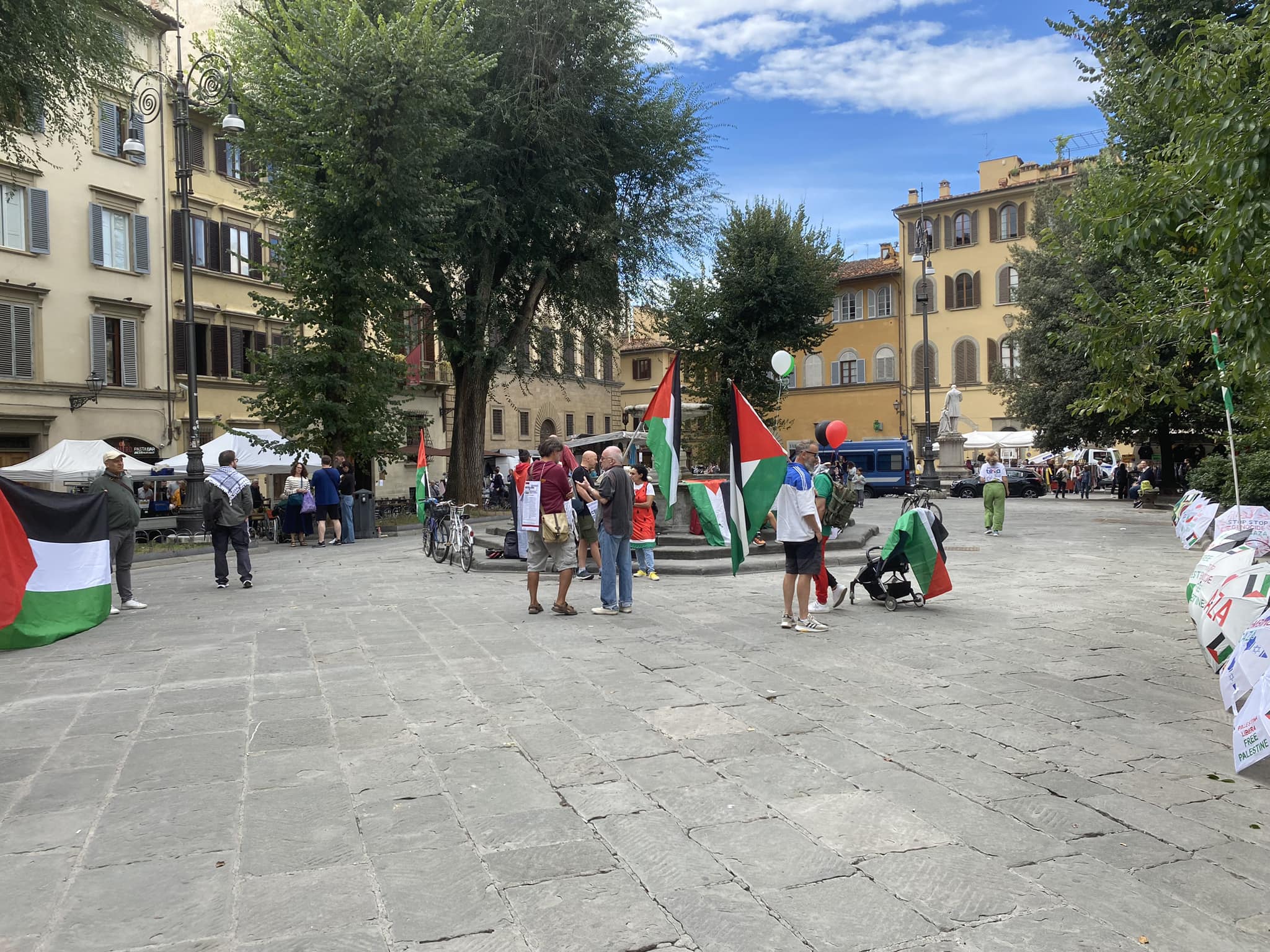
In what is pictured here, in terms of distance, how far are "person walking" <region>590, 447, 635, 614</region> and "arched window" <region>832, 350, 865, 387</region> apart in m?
46.3

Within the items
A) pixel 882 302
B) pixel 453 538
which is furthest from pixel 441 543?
pixel 882 302

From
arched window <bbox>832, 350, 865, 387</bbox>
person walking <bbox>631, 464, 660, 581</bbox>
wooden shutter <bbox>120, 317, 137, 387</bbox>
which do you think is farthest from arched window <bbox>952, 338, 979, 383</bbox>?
person walking <bbox>631, 464, 660, 581</bbox>

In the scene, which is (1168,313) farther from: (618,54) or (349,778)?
(618,54)

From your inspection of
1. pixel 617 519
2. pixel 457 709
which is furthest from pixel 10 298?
pixel 457 709

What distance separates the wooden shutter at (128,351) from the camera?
29.6 m

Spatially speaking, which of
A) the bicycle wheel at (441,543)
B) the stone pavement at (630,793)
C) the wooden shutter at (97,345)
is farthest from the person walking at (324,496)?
the wooden shutter at (97,345)

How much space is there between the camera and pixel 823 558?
9.41 metres

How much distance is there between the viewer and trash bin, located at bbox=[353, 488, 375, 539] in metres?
22.3

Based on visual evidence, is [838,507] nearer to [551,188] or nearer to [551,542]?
[551,542]

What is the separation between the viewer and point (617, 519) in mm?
9648

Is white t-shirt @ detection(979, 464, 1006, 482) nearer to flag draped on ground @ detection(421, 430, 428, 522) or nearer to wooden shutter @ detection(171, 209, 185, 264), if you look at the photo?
flag draped on ground @ detection(421, 430, 428, 522)

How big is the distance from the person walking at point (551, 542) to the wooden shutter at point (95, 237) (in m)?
24.4

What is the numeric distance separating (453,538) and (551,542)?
638 cm

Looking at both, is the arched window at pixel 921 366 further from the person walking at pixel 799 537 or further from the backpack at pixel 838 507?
the person walking at pixel 799 537
